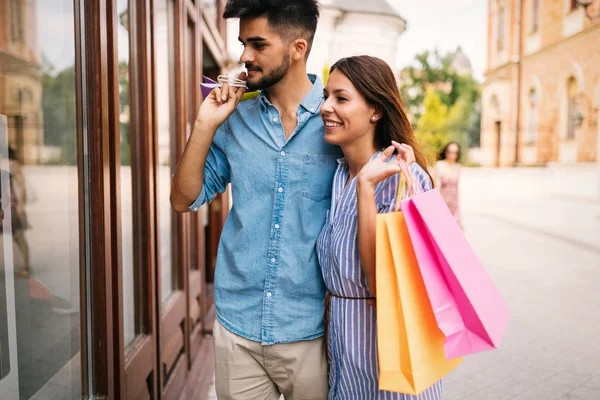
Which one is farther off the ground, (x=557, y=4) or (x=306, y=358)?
(x=557, y=4)

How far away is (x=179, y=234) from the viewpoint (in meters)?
3.57

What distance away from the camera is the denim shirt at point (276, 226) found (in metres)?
1.72

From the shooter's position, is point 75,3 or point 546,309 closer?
point 75,3

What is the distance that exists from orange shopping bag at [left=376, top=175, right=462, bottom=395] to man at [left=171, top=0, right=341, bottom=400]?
0.39 metres

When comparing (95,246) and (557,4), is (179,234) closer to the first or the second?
(95,246)

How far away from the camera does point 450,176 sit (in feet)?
25.3

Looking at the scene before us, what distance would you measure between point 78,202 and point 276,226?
716mm

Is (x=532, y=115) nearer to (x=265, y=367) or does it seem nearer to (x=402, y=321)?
(x=265, y=367)

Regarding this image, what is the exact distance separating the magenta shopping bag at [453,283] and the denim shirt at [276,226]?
0.44 m

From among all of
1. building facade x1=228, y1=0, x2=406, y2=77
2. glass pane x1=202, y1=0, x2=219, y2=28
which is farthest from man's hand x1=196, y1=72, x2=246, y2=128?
building facade x1=228, y1=0, x2=406, y2=77

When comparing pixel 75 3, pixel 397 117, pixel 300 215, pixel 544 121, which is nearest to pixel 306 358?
pixel 300 215

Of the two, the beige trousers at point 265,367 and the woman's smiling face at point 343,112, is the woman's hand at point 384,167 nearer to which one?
the woman's smiling face at point 343,112

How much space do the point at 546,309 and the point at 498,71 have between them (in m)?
28.1

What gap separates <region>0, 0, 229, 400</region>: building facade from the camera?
154 centimetres
